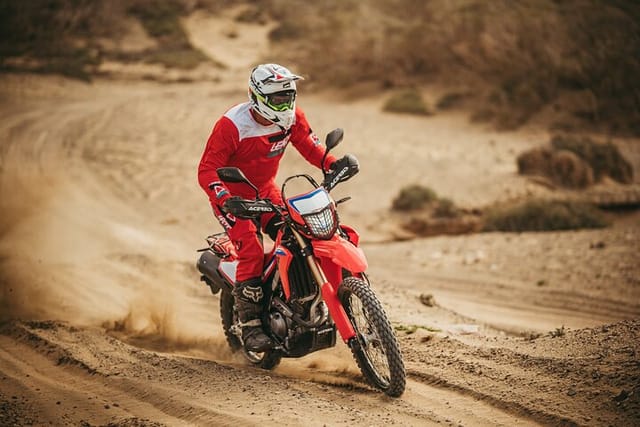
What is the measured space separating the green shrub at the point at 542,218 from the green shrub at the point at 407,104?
28.6 feet

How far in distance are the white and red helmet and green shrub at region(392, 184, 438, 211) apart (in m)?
8.63

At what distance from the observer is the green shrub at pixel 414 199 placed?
13727 millimetres

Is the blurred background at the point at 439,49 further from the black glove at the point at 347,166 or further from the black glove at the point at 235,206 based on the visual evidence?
the black glove at the point at 235,206

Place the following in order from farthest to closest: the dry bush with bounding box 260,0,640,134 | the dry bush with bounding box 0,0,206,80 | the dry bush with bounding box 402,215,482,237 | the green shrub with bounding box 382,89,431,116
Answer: the dry bush with bounding box 0,0,206,80, the green shrub with bounding box 382,89,431,116, the dry bush with bounding box 260,0,640,134, the dry bush with bounding box 402,215,482,237

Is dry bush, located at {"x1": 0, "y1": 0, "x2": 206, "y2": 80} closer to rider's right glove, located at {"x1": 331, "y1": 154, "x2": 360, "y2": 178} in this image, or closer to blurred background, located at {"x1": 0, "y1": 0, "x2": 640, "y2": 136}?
blurred background, located at {"x1": 0, "y1": 0, "x2": 640, "y2": 136}

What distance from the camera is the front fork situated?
4.72 meters

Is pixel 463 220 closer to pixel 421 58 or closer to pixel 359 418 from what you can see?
pixel 359 418

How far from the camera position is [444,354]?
5.48 meters

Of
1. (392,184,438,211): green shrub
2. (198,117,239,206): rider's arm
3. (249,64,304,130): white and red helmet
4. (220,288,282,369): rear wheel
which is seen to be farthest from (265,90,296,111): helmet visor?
(392,184,438,211): green shrub

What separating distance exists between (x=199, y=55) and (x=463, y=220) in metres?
19.4

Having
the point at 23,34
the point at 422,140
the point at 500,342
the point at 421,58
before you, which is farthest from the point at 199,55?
the point at 500,342

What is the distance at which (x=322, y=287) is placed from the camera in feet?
15.8

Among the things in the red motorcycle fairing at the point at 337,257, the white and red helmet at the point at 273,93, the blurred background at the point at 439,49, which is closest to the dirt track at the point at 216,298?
the red motorcycle fairing at the point at 337,257

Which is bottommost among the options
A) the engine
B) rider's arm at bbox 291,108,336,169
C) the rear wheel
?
the rear wheel
